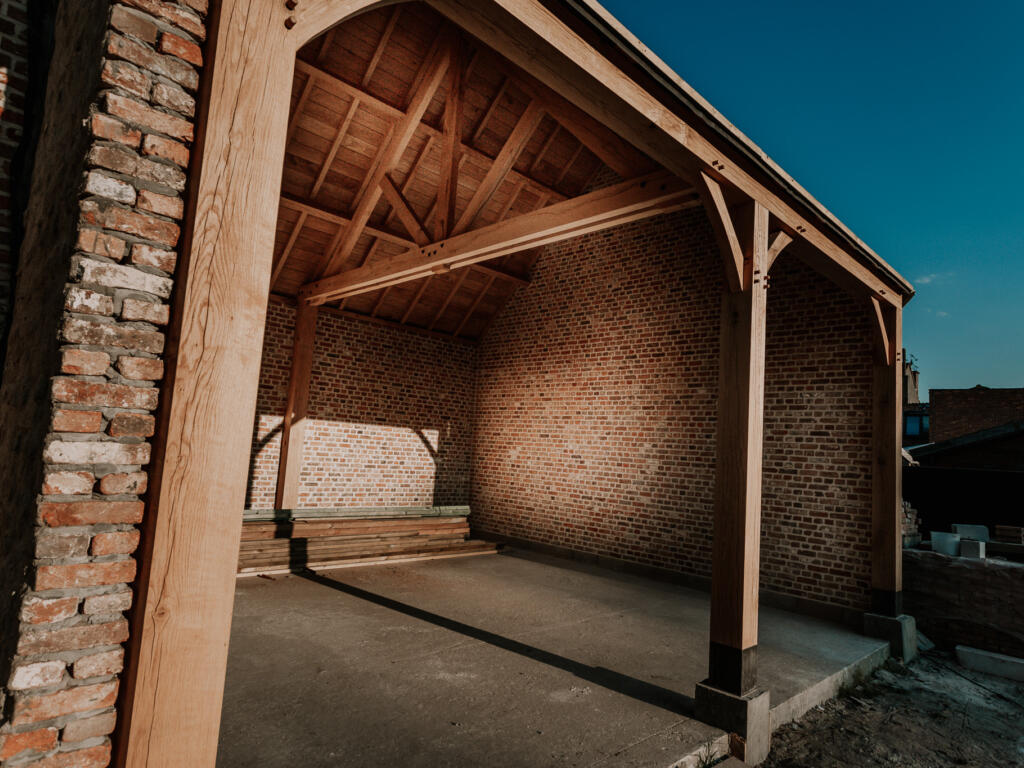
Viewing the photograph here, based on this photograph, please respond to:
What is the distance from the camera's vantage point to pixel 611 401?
26.4 feet

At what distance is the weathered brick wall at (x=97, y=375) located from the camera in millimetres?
1450

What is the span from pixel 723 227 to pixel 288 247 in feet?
19.4

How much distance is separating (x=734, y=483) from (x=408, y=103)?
547 centimetres

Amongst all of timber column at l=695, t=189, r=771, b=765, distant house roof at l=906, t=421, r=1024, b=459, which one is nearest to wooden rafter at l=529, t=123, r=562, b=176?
timber column at l=695, t=189, r=771, b=765

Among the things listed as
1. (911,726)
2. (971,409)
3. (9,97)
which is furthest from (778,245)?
(971,409)

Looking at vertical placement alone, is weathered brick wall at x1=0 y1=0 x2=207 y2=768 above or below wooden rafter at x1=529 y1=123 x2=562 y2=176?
below

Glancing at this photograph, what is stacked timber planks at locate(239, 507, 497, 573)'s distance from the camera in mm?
6742

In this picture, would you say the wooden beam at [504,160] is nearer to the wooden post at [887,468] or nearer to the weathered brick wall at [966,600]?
the wooden post at [887,468]

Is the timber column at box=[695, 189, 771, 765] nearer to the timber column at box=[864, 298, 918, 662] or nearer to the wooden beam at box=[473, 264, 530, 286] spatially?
the timber column at box=[864, 298, 918, 662]

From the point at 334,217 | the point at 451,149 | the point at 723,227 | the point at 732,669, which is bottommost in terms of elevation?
the point at 732,669

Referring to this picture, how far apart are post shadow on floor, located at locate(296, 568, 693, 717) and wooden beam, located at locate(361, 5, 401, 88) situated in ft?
18.0

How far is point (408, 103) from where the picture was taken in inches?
259

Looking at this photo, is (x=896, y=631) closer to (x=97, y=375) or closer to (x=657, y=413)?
(x=657, y=413)

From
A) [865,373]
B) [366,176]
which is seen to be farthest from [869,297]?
[366,176]
